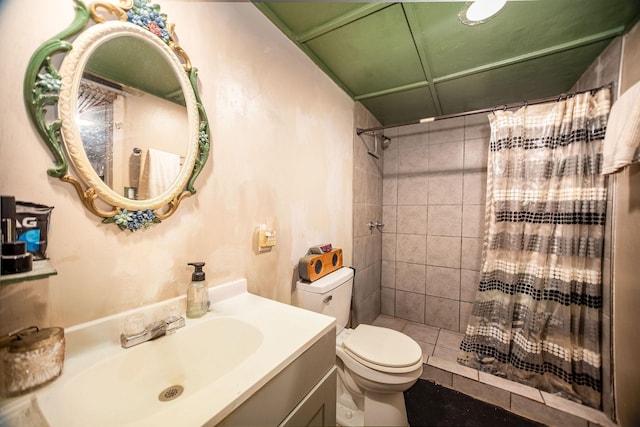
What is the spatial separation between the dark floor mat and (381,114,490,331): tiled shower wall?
2.83ft

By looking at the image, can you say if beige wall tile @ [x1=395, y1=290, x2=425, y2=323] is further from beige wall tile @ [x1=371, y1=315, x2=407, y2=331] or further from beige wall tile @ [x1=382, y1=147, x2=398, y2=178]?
beige wall tile @ [x1=382, y1=147, x2=398, y2=178]

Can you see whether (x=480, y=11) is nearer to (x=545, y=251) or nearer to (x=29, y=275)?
(x=545, y=251)

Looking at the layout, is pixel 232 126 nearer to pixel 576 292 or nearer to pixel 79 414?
pixel 79 414

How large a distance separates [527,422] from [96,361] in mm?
1959

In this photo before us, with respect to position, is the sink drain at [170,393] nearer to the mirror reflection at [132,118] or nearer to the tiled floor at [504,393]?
the mirror reflection at [132,118]

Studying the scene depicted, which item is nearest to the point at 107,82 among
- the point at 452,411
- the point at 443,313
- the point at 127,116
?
the point at 127,116

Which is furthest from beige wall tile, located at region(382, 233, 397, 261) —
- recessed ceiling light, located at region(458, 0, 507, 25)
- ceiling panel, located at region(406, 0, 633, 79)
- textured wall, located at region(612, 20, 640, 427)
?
recessed ceiling light, located at region(458, 0, 507, 25)

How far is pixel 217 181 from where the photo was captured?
913 mm

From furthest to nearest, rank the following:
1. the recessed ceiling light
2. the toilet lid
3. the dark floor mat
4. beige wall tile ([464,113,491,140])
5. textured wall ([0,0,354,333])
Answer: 1. beige wall tile ([464,113,491,140])
2. the dark floor mat
3. the toilet lid
4. the recessed ceiling light
5. textured wall ([0,0,354,333])

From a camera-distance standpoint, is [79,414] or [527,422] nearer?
[79,414]

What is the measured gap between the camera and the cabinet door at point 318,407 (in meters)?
0.60

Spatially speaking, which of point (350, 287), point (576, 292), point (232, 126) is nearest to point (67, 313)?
point (232, 126)

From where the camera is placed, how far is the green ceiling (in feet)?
3.51

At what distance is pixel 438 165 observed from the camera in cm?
223
